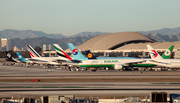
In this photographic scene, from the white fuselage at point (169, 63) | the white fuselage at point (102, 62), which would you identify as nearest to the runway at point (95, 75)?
the white fuselage at point (169, 63)

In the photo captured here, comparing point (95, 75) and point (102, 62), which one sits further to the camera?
point (102, 62)

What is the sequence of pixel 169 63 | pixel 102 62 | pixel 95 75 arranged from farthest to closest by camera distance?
pixel 102 62, pixel 169 63, pixel 95 75

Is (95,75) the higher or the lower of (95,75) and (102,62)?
the lower

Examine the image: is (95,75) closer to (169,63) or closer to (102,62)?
(102,62)

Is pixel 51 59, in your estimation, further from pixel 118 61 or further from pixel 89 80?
pixel 89 80

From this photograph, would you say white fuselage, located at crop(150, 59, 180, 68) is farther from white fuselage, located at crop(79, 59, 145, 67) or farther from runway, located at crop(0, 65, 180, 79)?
white fuselage, located at crop(79, 59, 145, 67)

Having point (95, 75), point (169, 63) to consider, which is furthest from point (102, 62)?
point (169, 63)

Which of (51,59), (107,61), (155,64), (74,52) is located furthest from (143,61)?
(51,59)

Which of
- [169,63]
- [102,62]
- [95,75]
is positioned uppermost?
[102,62]

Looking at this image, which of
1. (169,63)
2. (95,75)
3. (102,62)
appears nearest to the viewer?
(95,75)

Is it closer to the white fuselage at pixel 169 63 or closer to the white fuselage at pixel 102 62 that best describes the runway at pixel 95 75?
the white fuselage at pixel 169 63

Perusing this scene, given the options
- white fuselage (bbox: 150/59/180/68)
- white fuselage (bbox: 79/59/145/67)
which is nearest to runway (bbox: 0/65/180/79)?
white fuselage (bbox: 150/59/180/68)
